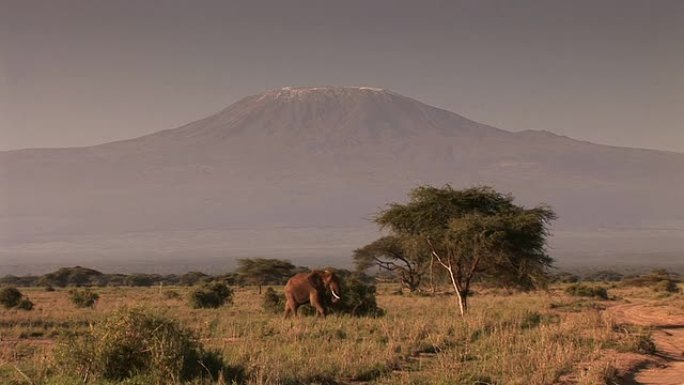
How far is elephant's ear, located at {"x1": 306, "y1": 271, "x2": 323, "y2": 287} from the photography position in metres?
21.6

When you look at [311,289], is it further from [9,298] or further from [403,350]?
[9,298]

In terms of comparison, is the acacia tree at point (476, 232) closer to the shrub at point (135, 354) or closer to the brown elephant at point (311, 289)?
the brown elephant at point (311, 289)

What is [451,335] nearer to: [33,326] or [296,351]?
[296,351]

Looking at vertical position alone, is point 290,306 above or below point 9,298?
above

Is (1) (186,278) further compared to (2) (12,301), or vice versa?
(1) (186,278)

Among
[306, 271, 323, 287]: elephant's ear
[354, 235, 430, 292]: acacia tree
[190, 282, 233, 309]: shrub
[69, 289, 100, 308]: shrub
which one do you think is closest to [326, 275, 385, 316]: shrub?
[306, 271, 323, 287]: elephant's ear

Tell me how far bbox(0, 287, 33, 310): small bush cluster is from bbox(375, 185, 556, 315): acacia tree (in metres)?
14.4

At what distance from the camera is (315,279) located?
21.7 m

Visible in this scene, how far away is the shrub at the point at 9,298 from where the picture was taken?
2922 cm

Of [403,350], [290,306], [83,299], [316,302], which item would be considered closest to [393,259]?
[83,299]

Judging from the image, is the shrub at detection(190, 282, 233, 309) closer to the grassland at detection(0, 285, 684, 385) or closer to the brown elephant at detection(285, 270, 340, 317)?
the brown elephant at detection(285, 270, 340, 317)

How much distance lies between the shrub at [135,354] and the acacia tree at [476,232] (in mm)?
12432

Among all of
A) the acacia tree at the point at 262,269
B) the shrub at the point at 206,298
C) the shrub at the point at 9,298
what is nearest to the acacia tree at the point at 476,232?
the shrub at the point at 206,298

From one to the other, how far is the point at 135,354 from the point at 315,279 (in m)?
11.6
